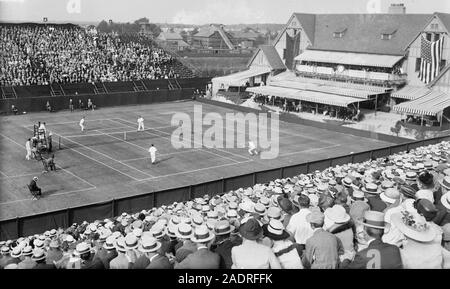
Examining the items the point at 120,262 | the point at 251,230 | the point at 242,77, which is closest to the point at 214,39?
the point at 242,77

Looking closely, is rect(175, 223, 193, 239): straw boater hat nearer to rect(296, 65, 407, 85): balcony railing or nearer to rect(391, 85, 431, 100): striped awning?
rect(391, 85, 431, 100): striped awning

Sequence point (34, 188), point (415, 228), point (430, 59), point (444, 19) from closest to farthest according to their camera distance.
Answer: point (415, 228), point (34, 188), point (430, 59), point (444, 19)

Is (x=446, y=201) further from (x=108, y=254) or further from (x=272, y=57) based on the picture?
(x=272, y=57)

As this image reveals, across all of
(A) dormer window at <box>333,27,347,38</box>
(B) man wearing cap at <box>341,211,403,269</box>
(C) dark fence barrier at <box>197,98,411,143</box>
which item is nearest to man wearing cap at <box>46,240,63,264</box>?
(B) man wearing cap at <box>341,211,403,269</box>

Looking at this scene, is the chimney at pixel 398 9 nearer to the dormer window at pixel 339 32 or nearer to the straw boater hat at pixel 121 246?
the dormer window at pixel 339 32

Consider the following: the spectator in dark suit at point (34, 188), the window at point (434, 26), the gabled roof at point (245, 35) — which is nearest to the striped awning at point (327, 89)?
the window at point (434, 26)

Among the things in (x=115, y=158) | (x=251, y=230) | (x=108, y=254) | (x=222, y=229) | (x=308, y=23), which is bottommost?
(x=115, y=158)
